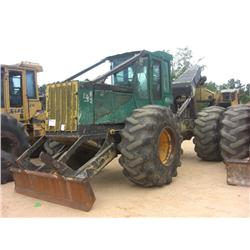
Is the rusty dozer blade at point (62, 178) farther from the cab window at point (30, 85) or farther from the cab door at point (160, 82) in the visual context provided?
the cab window at point (30, 85)

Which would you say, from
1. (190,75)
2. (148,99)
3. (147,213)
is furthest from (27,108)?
(147,213)

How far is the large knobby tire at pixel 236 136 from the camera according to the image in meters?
7.18

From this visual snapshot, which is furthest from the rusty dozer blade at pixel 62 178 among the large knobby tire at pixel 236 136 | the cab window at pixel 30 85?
the cab window at pixel 30 85

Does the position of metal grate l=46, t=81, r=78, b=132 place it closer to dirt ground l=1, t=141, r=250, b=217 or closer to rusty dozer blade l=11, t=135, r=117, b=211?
rusty dozer blade l=11, t=135, r=117, b=211

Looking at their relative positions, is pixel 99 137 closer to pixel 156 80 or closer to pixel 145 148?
pixel 145 148

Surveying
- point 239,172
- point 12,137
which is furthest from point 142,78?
point 12,137

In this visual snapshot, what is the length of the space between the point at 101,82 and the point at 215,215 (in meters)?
3.22

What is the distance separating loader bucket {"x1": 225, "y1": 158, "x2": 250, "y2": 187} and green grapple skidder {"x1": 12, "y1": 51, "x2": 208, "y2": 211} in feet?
3.40

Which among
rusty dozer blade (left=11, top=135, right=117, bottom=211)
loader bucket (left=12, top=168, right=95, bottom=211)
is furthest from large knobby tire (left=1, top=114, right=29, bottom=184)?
loader bucket (left=12, top=168, right=95, bottom=211)

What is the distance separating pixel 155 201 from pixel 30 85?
6.10 meters

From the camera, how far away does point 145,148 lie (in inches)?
239

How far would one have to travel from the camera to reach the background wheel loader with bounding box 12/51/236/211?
18.5 feet

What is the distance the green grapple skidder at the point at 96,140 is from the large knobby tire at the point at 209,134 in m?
1.74

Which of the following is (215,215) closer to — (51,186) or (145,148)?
(145,148)
